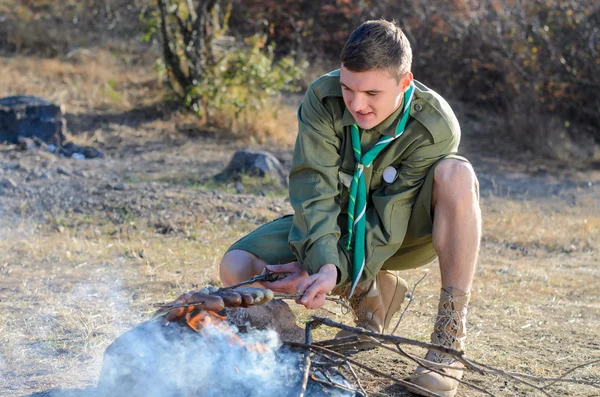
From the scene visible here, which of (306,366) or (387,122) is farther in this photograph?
(387,122)

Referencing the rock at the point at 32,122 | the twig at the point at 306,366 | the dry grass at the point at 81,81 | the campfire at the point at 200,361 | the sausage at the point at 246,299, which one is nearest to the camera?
the twig at the point at 306,366

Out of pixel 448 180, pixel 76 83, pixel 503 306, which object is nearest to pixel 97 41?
pixel 76 83

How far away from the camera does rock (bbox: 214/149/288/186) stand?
7.04 meters

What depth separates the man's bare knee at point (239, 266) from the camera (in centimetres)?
311

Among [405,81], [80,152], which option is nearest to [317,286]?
[405,81]

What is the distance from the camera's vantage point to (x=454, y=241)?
2.97 meters

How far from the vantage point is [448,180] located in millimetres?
2959

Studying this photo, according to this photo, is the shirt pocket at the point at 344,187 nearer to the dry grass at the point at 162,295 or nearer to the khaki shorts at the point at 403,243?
the khaki shorts at the point at 403,243

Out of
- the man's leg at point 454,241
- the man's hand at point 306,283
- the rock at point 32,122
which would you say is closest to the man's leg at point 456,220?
the man's leg at point 454,241

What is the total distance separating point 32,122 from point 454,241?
6.05m

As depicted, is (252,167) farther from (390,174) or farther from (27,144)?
(390,174)

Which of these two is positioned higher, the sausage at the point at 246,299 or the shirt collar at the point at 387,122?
the shirt collar at the point at 387,122

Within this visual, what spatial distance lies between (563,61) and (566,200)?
2.67 meters

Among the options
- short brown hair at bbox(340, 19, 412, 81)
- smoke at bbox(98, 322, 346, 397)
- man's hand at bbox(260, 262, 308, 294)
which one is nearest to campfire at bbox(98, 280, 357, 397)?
smoke at bbox(98, 322, 346, 397)
